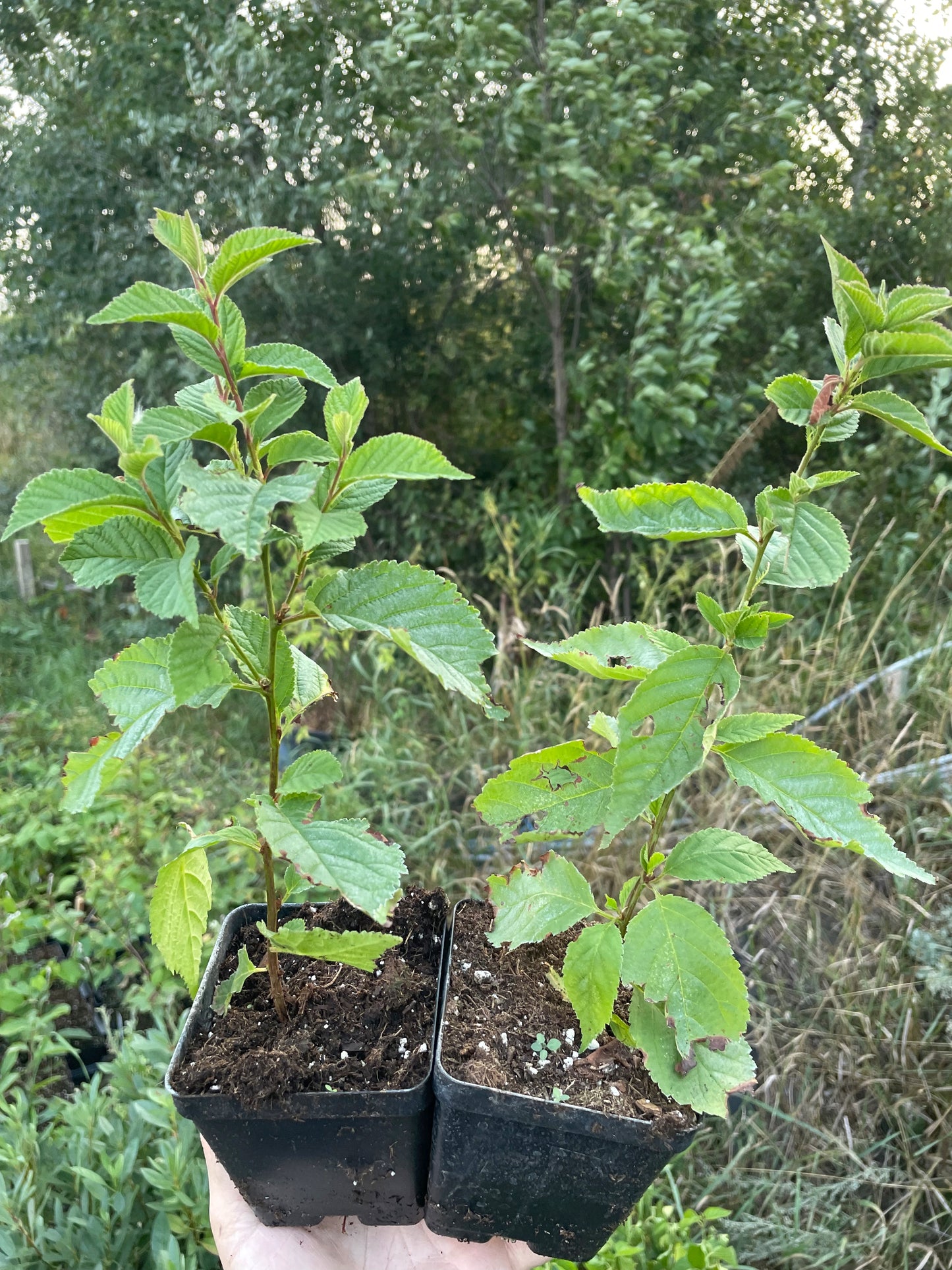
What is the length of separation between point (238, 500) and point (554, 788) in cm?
46

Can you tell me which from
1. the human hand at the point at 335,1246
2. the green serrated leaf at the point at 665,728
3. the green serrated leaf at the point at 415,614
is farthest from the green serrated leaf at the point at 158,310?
the human hand at the point at 335,1246

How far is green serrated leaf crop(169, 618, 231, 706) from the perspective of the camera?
73cm

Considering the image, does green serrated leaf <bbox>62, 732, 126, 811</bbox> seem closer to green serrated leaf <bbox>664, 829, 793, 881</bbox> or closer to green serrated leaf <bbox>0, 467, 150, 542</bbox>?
green serrated leaf <bbox>0, 467, 150, 542</bbox>

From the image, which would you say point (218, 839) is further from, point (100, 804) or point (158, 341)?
point (158, 341)

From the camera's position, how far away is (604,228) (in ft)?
9.95

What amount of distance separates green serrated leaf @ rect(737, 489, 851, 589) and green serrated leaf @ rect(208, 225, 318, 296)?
479 millimetres

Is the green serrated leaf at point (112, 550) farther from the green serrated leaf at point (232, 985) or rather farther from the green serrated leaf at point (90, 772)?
the green serrated leaf at point (232, 985)

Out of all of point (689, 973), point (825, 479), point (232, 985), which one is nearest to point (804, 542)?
point (825, 479)

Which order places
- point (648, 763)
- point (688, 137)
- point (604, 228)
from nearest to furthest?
point (648, 763) → point (604, 228) → point (688, 137)

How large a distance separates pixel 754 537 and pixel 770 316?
11.8 ft

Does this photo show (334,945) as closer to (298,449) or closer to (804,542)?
(298,449)

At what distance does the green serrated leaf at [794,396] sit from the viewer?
2.55ft

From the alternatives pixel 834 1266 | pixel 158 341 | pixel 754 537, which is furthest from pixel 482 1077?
pixel 158 341

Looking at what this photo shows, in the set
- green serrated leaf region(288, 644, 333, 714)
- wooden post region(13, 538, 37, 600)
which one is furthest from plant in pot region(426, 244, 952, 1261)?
wooden post region(13, 538, 37, 600)
